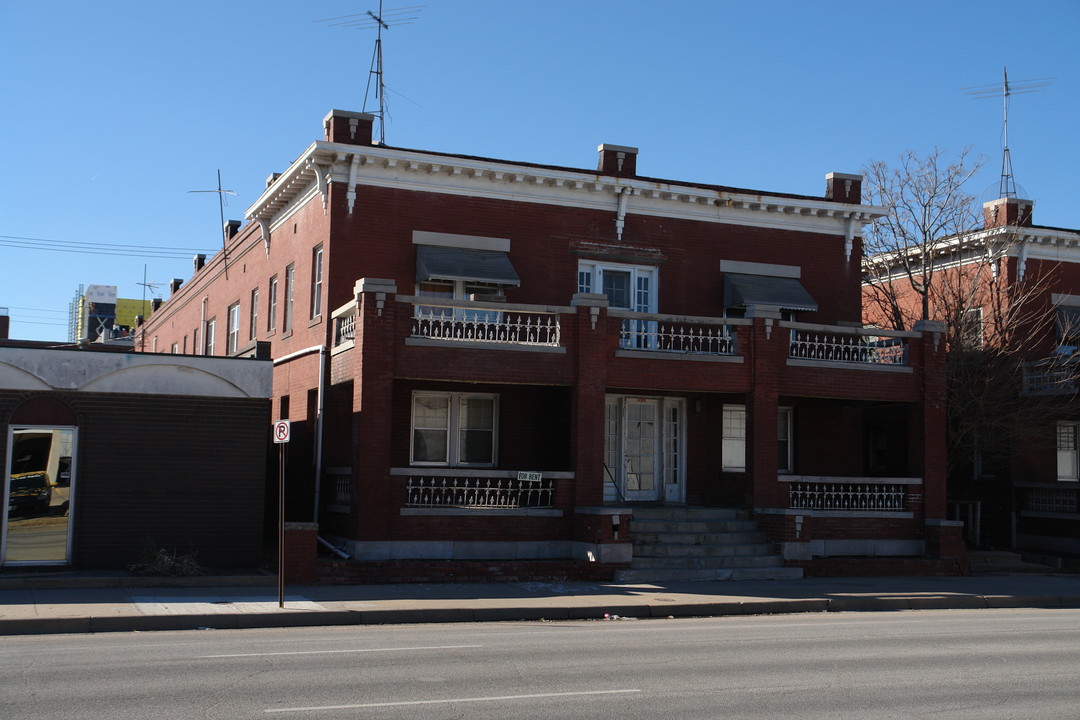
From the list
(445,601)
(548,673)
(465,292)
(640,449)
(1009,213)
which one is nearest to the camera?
(548,673)

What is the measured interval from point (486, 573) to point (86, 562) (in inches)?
273

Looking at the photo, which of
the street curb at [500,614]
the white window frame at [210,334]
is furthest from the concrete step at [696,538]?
the white window frame at [210,334]

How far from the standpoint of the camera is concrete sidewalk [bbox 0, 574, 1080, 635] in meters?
14.6

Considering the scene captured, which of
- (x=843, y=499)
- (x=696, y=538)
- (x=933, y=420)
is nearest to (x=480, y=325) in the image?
(x=696, y=538)

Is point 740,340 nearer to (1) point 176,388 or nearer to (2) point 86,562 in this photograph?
(1) point 176,388

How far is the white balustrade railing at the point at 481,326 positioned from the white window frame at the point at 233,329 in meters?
11.3

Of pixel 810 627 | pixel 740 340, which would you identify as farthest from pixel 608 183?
pixel 810 627

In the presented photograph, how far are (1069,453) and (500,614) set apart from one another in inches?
816

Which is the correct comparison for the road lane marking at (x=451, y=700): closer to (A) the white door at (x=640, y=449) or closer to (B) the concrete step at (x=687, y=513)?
(B) the concrete step at (x=687, y=513)

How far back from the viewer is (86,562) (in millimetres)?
18750

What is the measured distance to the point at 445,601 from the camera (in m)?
16.8

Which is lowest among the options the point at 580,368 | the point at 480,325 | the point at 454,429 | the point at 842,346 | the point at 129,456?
the point at 129,456

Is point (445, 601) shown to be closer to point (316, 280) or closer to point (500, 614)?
point (500, 614)

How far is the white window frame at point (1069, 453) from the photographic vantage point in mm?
30000
